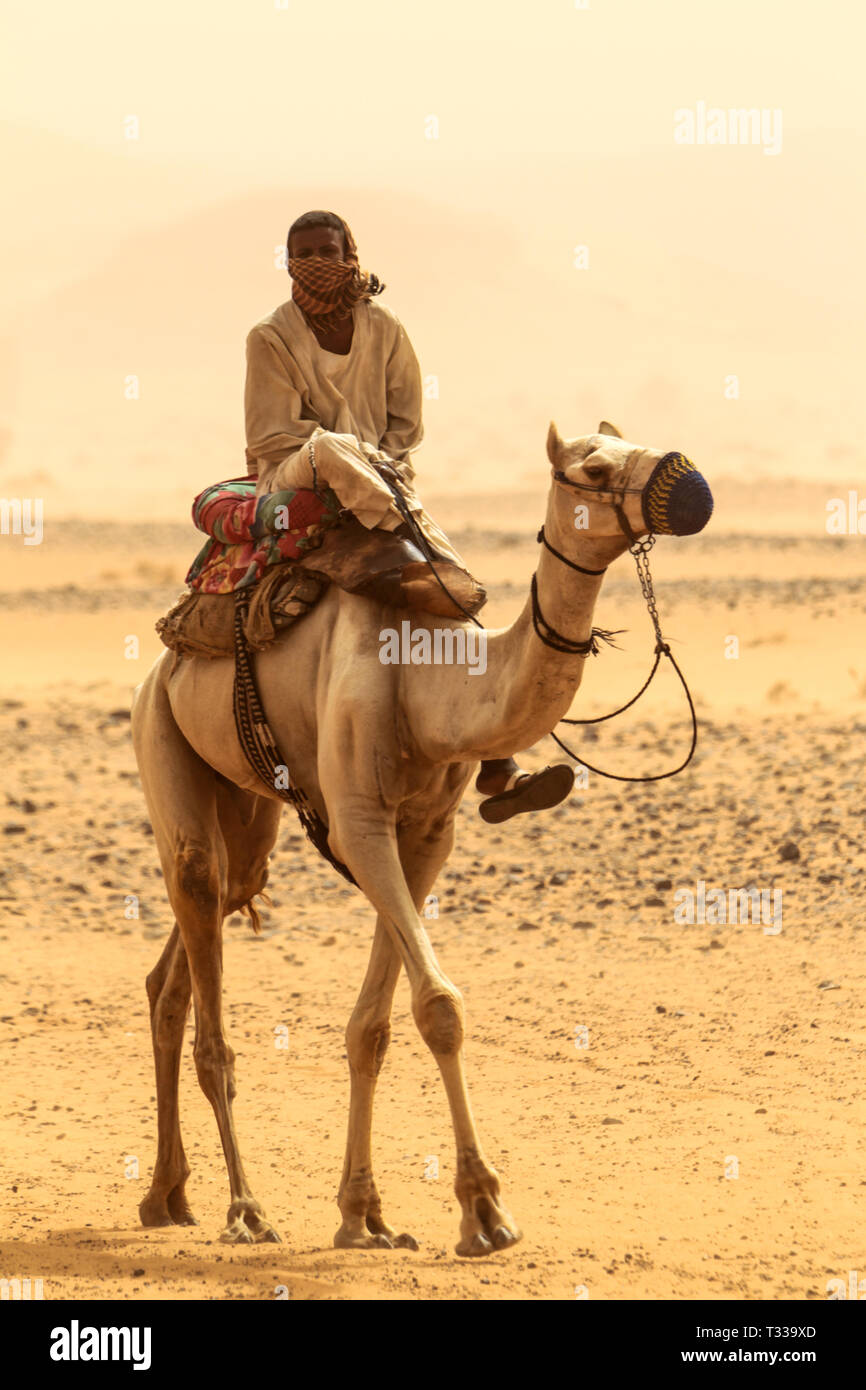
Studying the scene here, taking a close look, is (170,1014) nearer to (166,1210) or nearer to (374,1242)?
(166,1210)

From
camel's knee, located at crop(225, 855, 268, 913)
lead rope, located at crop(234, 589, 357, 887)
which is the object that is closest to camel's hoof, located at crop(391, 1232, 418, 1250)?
lead rope, located at crop(234, 589, 357, 887)

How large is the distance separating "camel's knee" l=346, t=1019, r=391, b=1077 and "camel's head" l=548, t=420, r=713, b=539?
2291 millimetres

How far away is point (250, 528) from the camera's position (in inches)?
292

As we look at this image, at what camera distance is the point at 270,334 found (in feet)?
24.3

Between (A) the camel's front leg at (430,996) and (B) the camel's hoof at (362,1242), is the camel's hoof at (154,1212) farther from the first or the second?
(A) the camel's front leg at (430,996)

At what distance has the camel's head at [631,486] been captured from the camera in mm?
5746

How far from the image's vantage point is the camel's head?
575 cm

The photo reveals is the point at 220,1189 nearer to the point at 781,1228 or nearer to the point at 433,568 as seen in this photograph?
the point at 781,1228

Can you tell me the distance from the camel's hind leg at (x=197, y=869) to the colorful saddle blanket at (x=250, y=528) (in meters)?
0.63

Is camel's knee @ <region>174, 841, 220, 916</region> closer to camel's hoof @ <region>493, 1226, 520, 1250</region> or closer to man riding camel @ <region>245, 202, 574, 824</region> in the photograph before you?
man riding camel @ <region>245, 202, 574, 824</region>

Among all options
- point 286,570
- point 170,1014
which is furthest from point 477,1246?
point 286,570

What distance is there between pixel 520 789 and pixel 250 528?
1.59m

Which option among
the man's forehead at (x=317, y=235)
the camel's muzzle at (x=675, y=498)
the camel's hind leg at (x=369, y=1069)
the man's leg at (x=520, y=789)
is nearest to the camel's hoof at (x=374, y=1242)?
the camel's hind leg at (x=369, y=1069)
